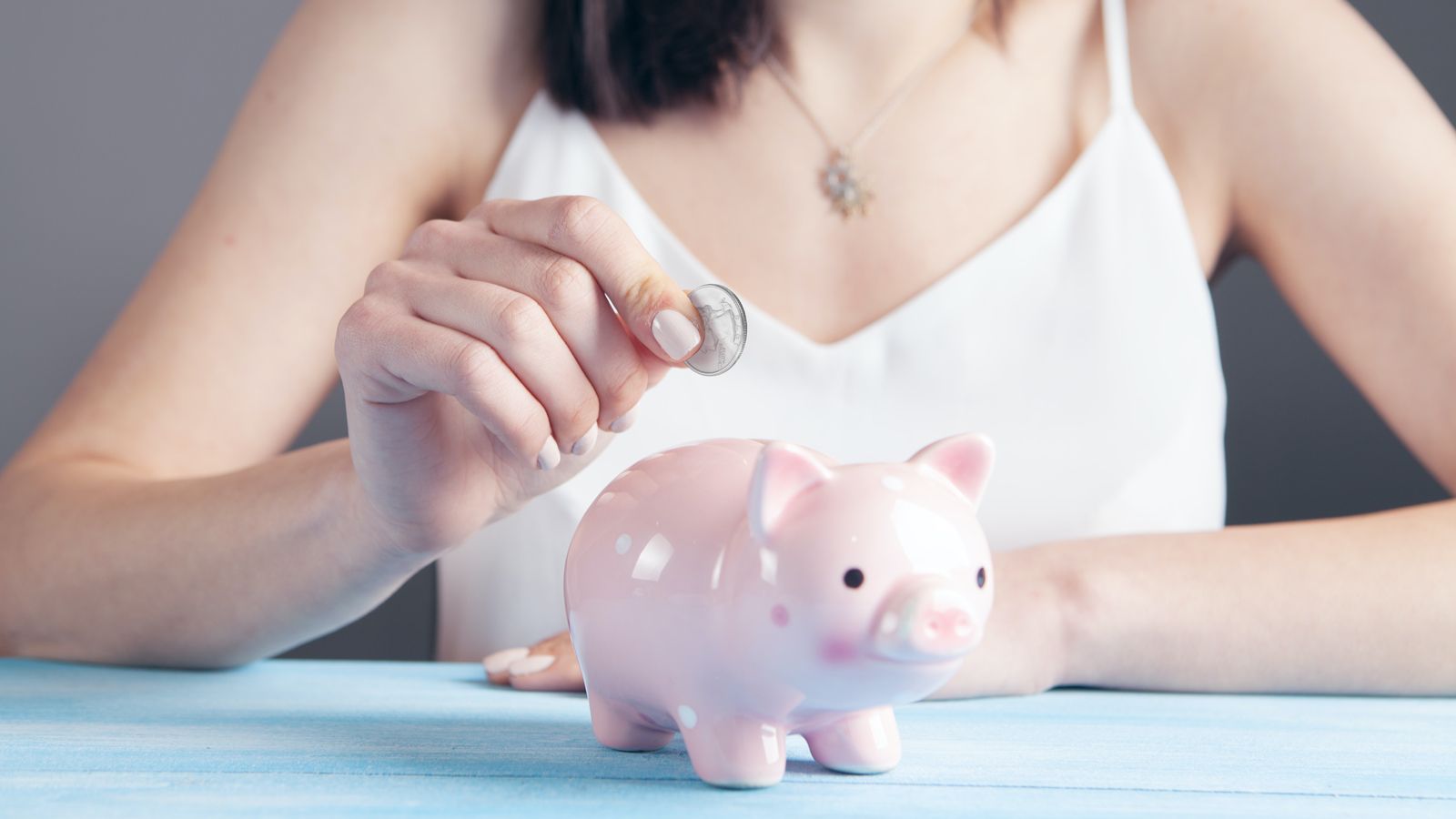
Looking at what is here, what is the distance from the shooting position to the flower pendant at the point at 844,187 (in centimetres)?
114

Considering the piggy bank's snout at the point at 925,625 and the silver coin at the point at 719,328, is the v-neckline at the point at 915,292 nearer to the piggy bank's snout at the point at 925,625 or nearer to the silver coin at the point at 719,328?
the silver coin at the point at 719,328

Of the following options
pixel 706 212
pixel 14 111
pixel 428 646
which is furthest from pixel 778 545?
pixel 14 111

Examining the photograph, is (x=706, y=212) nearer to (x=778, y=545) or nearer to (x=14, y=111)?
(x=778, y=545)

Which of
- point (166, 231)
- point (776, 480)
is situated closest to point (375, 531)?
point (776, 480)

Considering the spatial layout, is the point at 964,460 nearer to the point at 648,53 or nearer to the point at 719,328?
the point at 719,328

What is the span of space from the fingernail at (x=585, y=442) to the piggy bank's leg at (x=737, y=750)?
0.14 m

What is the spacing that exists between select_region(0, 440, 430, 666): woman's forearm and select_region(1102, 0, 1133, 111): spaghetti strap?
851mm

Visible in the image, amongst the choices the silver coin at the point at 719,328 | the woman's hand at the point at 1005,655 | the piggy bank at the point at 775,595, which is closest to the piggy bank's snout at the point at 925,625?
the piggy bank at the point at 775,595

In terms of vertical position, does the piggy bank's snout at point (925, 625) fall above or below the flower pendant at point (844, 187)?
below

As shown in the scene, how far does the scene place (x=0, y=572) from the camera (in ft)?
2.80

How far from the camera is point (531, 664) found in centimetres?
73

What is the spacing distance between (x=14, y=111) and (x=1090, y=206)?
1.52 meters

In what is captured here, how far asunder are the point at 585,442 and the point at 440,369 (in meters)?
0.08

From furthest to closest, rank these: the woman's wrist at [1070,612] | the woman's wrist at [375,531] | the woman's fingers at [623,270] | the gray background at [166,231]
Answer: the gray background at [166,231], the woman's wrist at [1070,612], the woman's wrist at [375,531], the woman's fingers at [623,270]
